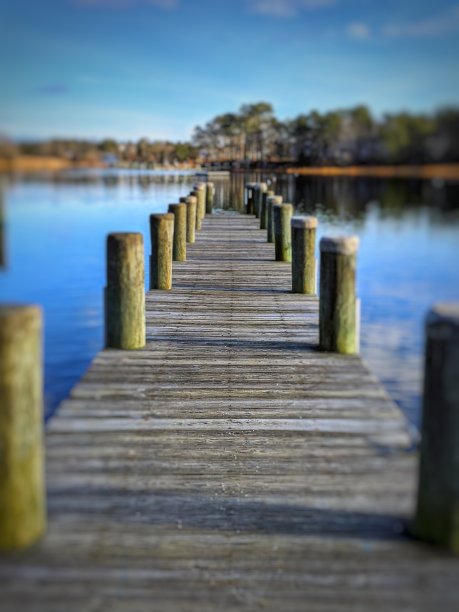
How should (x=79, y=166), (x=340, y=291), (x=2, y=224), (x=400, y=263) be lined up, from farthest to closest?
(x=400, y=263) < (x=340, y=291) < (x=79, y=166) < (x=2, y=224)

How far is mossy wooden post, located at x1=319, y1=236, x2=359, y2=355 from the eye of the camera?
17.0ft

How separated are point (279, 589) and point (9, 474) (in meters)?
1.08

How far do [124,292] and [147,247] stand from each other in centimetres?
1571

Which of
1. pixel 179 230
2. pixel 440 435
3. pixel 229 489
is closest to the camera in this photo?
pixel 440 435

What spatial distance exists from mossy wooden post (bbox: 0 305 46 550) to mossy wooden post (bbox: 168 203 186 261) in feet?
25.8

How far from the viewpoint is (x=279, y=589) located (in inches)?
104

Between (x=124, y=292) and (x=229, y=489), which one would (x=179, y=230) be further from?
(x=229, y=489)

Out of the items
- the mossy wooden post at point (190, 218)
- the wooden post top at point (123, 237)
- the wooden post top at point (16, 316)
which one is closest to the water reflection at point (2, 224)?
the wooden post top at point (16, 316)

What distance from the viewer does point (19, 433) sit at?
2.47 m

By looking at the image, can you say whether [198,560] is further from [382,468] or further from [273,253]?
[273,253]

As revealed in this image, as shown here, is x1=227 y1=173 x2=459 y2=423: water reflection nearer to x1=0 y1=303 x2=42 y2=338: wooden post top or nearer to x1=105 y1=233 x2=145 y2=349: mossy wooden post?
x1=0 y1=303 x2=42 y2=338: wooden post top

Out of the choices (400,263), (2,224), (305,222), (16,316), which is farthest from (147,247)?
(2,224)

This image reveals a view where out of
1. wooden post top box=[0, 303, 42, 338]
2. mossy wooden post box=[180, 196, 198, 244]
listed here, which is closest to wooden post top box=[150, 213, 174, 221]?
mossy wooden post box=[180, 196, 198, 244]

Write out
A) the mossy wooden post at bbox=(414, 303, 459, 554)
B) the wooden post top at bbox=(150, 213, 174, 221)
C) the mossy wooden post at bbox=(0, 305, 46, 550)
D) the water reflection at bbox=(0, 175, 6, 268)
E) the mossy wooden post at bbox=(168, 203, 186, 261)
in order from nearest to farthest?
the water reflection at bbox=(0, 175, 6, 268), the mossy wooden post at bbox=(0, 305, 46, 550), the mossy wooden post at bbox=(414, 303, 459, 554), the wooden post top at bbox=(150, 213, 174, 221), the mossy wooden post at bbox=(168, 203, 186, 261)
